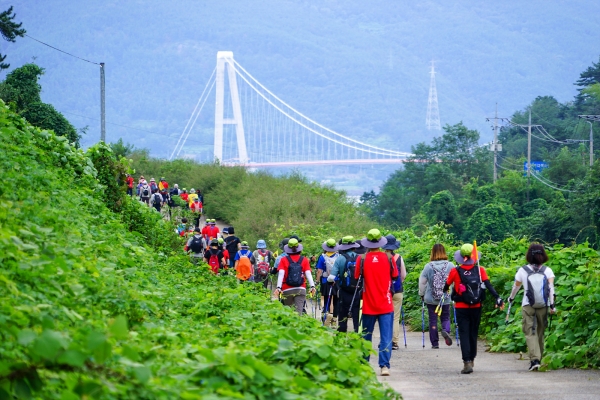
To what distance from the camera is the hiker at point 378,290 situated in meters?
8.48

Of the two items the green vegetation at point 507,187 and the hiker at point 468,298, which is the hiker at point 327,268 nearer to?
the hiker at point 468,298

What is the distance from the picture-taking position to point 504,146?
89688mm

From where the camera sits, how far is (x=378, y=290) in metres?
8.52

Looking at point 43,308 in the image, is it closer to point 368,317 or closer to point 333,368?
point 333,368

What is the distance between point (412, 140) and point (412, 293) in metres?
171

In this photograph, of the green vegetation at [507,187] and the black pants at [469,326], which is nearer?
the black pants at [469,326]

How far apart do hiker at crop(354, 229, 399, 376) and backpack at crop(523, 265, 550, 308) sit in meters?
1.37

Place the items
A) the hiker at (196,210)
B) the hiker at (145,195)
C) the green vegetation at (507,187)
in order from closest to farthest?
the hiker at (196,210)
the hiker at (145,195)
the green vegetation at (507,187)

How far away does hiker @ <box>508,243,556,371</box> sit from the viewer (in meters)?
8.98

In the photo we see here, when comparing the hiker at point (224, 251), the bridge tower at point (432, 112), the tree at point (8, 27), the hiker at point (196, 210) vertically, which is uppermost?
the bridge tower at point (432, 112)

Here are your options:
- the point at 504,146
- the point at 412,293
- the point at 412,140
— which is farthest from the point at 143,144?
the point at 412,293

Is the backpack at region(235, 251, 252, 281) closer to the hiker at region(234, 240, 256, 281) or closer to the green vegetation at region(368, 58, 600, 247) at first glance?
the hiker at region(234, 240, 256, 281)

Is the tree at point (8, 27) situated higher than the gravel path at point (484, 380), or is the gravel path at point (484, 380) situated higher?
the tree at point (8, 27)

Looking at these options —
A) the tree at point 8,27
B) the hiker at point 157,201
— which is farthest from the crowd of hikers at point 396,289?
the tree at point 8,27
